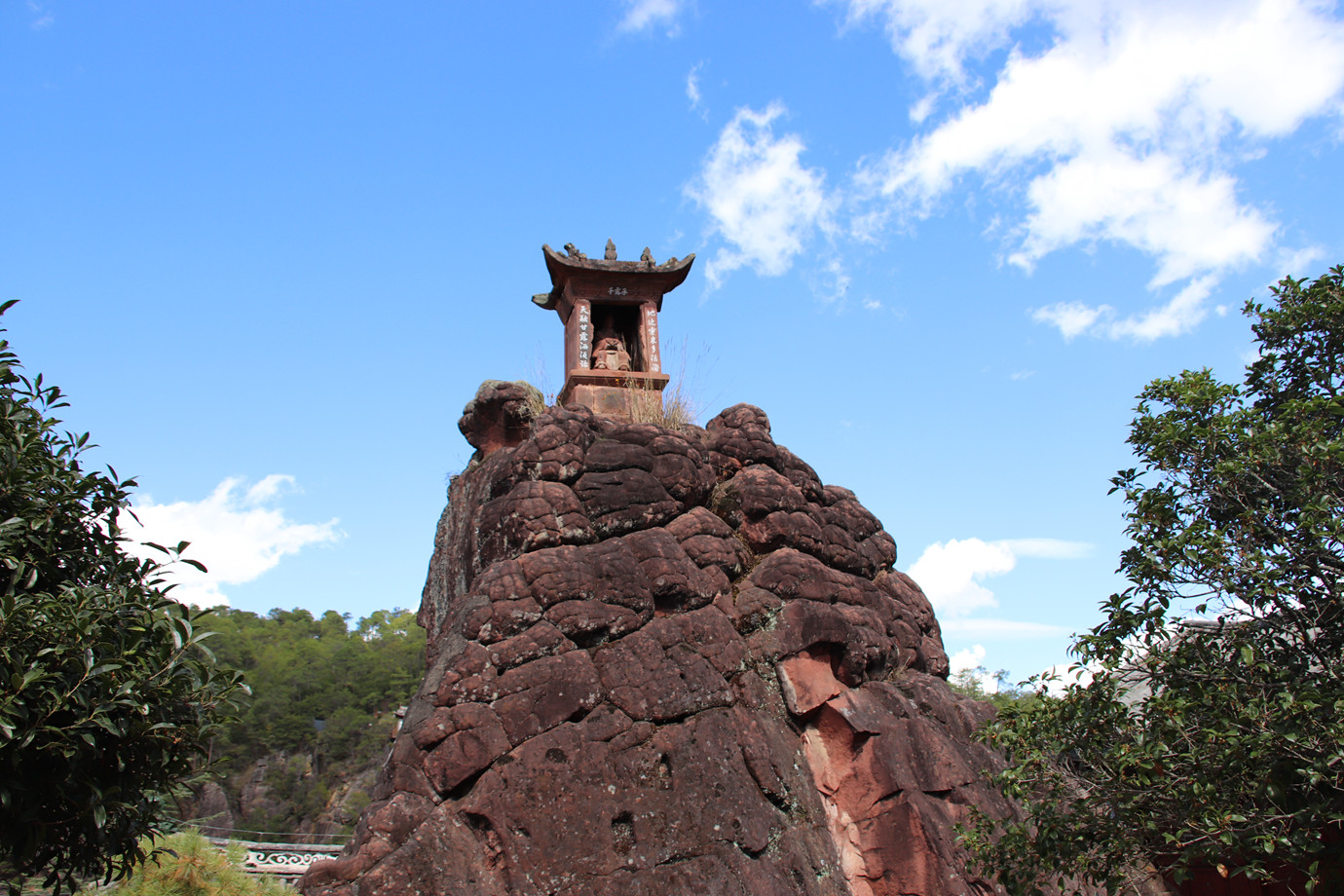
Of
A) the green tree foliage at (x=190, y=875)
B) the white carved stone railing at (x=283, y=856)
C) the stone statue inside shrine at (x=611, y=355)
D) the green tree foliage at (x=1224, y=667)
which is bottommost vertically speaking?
the white carved stone railing at (x=283, y=856)

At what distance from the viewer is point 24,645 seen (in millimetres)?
4734

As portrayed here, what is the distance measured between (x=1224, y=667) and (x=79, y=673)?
6.25 metres

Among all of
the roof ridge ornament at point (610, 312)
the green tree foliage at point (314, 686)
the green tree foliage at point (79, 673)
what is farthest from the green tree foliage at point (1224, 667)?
the green tree foliage at point (314, 686)

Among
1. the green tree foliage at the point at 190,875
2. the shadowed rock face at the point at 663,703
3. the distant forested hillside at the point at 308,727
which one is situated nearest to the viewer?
the shadowed rock face at the point at 663,703

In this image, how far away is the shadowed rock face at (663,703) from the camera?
6602mm

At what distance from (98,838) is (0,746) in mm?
1062

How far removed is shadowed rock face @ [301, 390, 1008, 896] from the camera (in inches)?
260

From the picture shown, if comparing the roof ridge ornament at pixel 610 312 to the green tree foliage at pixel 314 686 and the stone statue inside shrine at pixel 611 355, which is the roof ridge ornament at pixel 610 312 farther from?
the green tree foliage at pixel 314 686

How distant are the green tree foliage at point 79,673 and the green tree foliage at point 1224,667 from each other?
5055 mm

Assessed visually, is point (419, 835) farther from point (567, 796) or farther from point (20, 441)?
point (20, 441)

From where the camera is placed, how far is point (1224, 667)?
16.6 feet

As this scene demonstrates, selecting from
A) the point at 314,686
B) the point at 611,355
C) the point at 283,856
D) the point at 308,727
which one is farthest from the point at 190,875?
the point at 314,686

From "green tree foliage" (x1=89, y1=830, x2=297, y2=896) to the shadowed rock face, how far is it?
15.5ft

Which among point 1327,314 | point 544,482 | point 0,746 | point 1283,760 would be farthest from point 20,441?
point 1327,314
